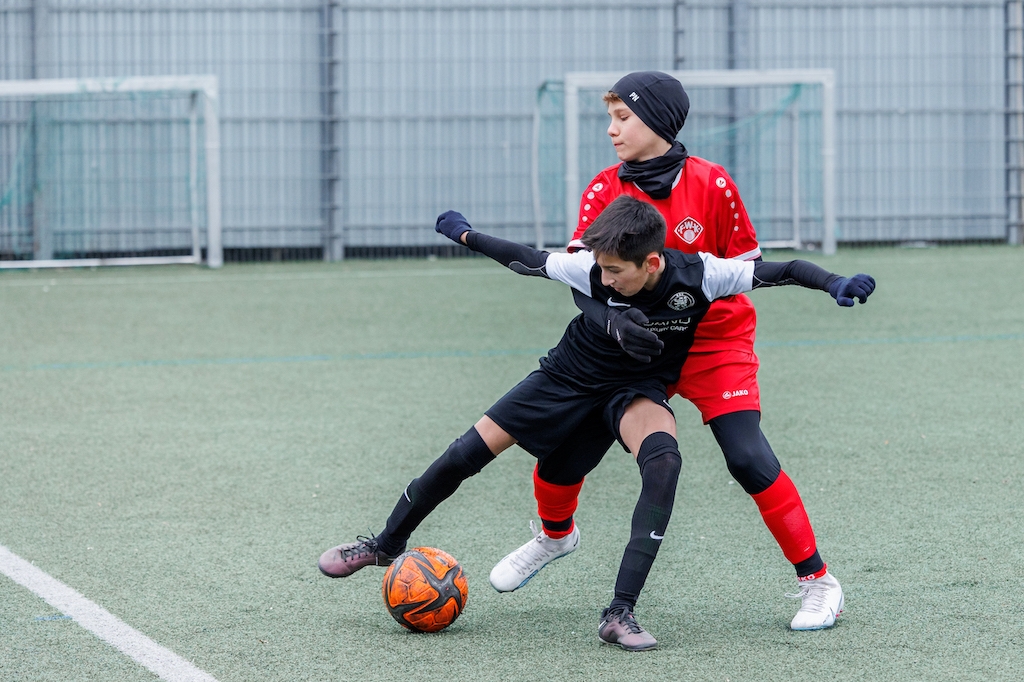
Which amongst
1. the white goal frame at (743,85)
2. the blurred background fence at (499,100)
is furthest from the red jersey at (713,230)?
the blurred background fence at (499,100)

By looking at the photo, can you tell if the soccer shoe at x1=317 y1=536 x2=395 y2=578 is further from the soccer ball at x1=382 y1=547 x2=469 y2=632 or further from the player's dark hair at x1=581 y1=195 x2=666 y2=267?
the player's dark hair at x1=581 y1=195 x2=666 y2=267

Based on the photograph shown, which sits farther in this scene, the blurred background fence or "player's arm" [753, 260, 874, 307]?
the blurred background fence

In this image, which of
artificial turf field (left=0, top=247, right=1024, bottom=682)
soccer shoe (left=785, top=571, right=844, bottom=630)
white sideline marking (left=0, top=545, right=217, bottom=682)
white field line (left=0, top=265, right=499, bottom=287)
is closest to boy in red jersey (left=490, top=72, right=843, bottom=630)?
soccer shoe (left=785, top=571, right=844, bottom=630)

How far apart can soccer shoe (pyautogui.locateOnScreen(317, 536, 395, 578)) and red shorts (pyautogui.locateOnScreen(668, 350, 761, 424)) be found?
93 cm

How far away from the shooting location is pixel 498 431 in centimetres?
339

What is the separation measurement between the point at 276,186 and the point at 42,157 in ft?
8.82

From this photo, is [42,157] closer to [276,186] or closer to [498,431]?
[276,186]

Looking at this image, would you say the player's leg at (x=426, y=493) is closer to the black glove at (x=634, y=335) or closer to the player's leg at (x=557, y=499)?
the player's leg at (x=557, y=499)

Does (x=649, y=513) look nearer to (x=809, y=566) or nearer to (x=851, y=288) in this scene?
(x=809, y=566)

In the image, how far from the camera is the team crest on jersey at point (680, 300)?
3.24 metres

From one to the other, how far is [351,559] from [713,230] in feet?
4.38

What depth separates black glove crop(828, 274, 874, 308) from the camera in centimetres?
298

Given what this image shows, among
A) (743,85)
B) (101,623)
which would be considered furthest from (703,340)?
(743,85)

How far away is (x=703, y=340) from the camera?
3.43 m
